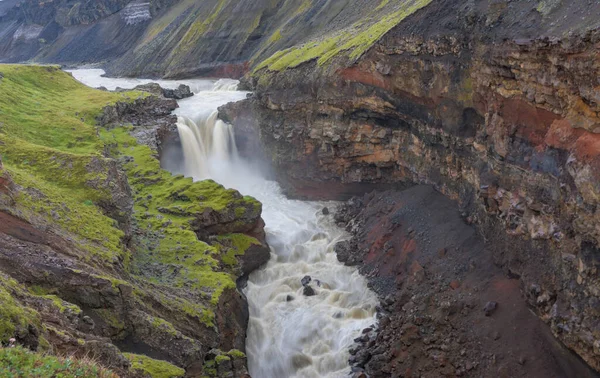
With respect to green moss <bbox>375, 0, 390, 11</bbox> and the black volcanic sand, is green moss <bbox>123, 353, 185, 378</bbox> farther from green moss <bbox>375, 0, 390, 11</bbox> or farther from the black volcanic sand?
green moss <bbox>375, 0, 390, 11</bbox>

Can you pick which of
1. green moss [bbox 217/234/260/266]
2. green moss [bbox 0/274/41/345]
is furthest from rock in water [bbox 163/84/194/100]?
green moss [bbox 0/274/41/345]

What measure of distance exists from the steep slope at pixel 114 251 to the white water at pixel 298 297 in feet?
4.34

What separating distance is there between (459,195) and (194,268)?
14.1 meters

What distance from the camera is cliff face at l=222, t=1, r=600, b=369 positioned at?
1827 centimetres

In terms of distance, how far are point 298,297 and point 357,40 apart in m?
19.0

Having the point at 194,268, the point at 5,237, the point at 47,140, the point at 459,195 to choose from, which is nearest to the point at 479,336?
the point at 459,195

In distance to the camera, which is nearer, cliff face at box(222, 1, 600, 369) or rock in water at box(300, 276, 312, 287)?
cliff face at box(222, 1, 600, 369)

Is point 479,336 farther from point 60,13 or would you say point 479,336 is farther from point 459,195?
point 60,13

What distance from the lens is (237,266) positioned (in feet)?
93.9

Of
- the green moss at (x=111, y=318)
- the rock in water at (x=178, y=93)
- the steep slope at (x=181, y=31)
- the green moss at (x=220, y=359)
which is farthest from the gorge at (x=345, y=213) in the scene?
the rock in water at (x=178, y=93)

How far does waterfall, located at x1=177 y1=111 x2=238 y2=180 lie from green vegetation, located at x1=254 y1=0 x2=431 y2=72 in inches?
263

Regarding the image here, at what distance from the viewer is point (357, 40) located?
38125 mm

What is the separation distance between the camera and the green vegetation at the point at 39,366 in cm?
1021

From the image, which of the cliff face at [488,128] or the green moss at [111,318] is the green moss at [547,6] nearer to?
the cliff face at [488,128]
